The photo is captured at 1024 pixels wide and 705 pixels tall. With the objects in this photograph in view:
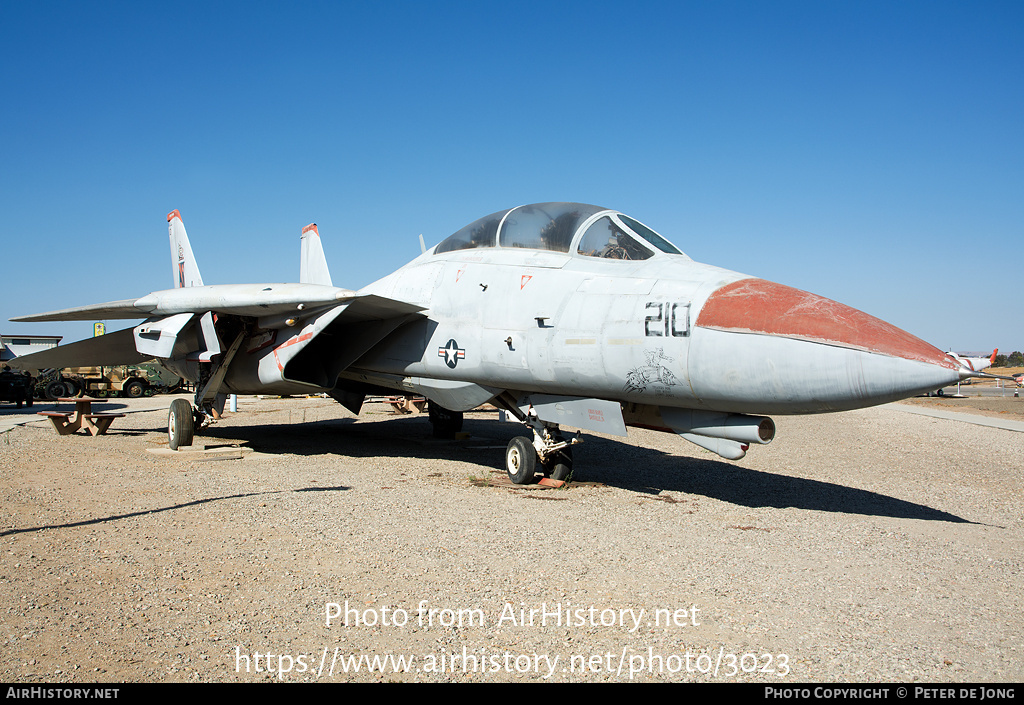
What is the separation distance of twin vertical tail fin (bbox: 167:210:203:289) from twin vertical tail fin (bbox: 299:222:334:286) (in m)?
2.09

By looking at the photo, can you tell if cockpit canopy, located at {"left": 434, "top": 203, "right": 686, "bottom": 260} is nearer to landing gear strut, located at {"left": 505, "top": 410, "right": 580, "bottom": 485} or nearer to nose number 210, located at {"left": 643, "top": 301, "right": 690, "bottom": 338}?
nose number 210, located at {"left": 643, "top": 301, "right": 690, "bottom": 338}

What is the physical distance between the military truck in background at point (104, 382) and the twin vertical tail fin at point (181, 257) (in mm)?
14191

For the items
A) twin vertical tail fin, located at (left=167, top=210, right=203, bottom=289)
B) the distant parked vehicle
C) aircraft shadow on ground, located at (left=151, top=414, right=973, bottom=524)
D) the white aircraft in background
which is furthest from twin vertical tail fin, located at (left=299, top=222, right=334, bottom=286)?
the distant parked vehicle

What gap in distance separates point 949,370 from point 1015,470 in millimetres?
6728

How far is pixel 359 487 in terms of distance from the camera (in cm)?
770

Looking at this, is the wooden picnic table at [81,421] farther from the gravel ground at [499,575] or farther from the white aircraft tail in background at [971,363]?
the white aircraft tail in background at [971,363]

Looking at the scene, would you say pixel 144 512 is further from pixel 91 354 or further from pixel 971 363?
pixel 91 354

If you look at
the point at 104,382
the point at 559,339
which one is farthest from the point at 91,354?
the point at 104,382

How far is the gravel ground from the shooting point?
128 inches

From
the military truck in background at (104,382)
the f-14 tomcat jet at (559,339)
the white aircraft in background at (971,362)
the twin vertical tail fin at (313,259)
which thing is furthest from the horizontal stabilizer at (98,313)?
the military truck in background at (104,382)

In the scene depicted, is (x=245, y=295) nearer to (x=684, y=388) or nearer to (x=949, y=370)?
(x=684, y=388)

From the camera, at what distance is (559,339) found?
7.00 metres
